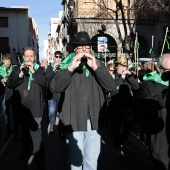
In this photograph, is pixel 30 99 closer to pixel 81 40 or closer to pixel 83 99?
pixel 83 99

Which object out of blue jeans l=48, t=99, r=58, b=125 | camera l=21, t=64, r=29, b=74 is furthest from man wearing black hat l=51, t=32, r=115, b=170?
blue jeans l=48, t=99, r=58, b=125

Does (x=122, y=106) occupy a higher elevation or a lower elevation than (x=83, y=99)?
lower

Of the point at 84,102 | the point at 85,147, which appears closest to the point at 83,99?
Result: the point at 84,102

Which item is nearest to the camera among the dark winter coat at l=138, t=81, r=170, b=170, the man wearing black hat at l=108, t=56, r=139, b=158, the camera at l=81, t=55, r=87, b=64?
the camera at l=81, t=55, r=87, b=64

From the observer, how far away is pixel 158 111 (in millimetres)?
4023

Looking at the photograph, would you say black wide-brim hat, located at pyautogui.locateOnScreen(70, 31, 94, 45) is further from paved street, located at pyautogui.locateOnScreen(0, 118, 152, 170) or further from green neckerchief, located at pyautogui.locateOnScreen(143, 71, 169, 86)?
paved street, located at pyautogui.locateOnScreen(0, 118, 152, 170)

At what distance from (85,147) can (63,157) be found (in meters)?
1.95

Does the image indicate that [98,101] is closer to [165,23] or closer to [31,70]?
[31,70]

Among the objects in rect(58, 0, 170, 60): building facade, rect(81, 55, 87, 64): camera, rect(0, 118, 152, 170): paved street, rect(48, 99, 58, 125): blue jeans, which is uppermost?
rect(58, 0, 170, 60): building facade

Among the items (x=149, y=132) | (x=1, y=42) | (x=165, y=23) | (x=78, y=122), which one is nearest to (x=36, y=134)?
(x=78, y=122)

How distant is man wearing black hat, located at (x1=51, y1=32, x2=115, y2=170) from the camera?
3559 mm

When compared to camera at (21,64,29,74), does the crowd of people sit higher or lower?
lower

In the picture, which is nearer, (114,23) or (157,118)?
(157,118)

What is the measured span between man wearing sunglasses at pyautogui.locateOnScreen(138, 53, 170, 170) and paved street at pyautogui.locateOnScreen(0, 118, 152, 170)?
1.02 metres
